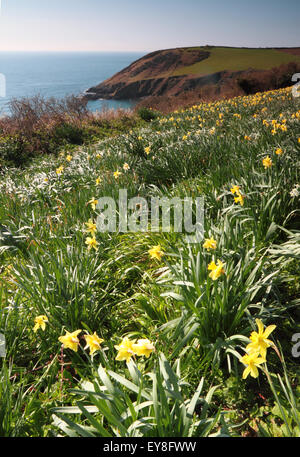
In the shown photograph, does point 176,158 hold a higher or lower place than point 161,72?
lower

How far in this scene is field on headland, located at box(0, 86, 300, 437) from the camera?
4.05 feet

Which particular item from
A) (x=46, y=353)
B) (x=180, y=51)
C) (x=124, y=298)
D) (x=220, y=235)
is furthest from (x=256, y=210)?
(x=180, y=51)

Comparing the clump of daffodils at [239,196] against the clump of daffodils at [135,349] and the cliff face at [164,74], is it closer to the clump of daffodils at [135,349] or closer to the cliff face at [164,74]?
the clump of daffodils at [135,349]

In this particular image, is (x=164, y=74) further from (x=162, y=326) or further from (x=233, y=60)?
(x=162, y=326)

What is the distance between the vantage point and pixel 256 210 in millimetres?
2432

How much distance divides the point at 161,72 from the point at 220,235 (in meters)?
43.9

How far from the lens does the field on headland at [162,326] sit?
1.23 meters

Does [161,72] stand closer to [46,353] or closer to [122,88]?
[122,88]

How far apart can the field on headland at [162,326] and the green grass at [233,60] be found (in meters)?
32.7

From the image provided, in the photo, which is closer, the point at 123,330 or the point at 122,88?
the point at 123,330

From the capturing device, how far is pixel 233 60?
118ft

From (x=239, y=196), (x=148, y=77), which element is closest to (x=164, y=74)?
(x=148, y=77)

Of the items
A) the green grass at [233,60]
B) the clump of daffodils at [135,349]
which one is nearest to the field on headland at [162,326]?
the clump of daffodils at [135,349]

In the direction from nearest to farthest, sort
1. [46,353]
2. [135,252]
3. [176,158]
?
[46,353], [135,252], [176,158]
